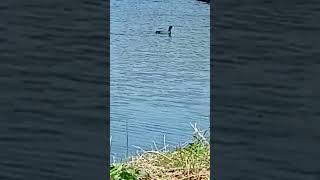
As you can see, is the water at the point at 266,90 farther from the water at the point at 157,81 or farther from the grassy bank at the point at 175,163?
the water at the point at 157,81

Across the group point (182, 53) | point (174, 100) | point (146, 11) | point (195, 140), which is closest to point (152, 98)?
point (174, 100)

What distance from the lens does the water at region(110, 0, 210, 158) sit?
5062 mm

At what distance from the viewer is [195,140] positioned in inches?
185

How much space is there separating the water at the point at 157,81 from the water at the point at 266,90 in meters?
3.76

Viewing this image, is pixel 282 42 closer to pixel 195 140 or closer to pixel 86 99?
pixel 86 99

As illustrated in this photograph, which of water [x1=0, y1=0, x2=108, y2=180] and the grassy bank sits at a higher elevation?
water [x1=0, y1=0, x2=108, y2=180]

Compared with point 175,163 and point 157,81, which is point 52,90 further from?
point 157,81

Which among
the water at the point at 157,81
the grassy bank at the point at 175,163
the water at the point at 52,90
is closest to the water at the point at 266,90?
the water at the point at 52,90

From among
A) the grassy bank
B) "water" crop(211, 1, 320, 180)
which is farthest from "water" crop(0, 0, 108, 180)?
the grassy bank

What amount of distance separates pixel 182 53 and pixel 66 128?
8.31m

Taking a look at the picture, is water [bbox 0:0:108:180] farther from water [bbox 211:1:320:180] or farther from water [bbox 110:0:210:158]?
water [bbox 110:0:210:158]

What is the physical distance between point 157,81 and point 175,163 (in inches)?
105

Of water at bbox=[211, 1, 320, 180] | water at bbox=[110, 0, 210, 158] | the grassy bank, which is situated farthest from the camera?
water at bbox=[110, 0, 210, 158]

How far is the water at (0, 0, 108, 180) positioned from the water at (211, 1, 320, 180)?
0.13m
